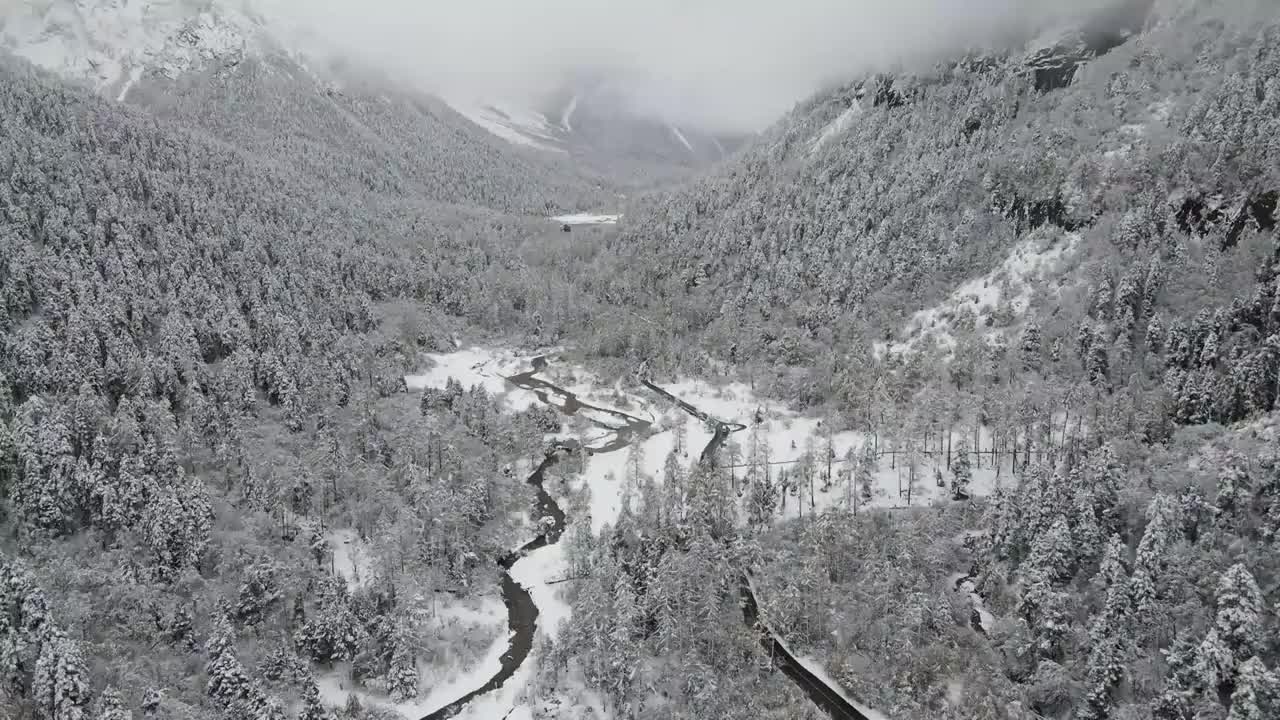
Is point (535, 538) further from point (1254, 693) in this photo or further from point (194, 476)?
point (1254, 693)

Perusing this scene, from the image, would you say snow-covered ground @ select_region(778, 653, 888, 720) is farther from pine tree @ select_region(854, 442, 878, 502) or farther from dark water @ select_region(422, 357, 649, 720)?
pine tree @ select_region(854, 442, 878, 502)

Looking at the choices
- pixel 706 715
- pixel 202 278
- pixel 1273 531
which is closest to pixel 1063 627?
pixel 1273 531

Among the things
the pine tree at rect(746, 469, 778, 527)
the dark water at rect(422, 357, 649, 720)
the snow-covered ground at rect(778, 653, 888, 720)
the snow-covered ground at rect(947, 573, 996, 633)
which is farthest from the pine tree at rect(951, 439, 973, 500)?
the dark water at rect(422, 357, 649, 720)

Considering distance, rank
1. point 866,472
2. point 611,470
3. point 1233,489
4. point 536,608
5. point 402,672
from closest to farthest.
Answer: point 1233,489
point 402,672
point 536,608
point 866,472
point 611,470

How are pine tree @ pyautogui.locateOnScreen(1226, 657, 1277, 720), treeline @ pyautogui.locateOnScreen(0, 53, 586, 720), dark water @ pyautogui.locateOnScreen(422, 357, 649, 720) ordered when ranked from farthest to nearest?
dark water @ pyautogui.locateOnScreen(422, 357, 649, 720) < treeline @ pyautogui.locateOnScreen(0, 53, 586, 720) < pine tree @ pyautogui.locateOnScreen(1226, 657, 1277, 720)

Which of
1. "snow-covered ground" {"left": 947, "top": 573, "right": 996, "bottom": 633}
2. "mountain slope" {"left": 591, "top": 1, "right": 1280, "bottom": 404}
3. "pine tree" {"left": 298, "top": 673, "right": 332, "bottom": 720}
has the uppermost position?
"mountain slope" {"left": 591, "top": 1, "right": 1280, "bottom": 404}

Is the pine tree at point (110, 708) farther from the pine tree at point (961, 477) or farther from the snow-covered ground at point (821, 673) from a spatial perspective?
the pine tree at point (961, 477)

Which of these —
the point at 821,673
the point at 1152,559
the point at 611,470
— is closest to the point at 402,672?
the point at 821,673
